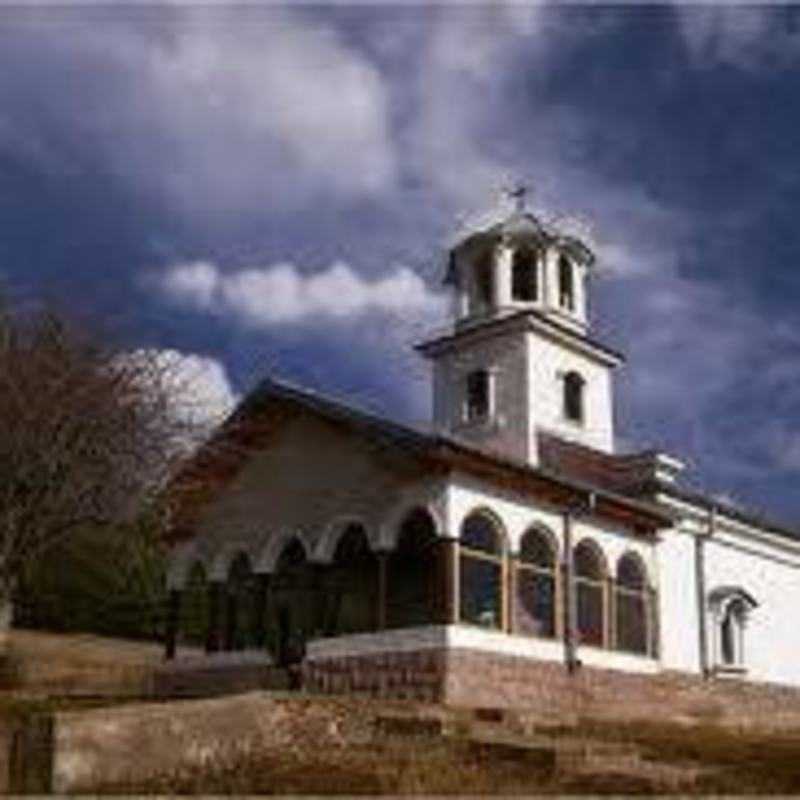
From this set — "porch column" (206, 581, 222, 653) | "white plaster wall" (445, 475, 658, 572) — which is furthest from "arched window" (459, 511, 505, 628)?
"porch column" (206, 581, 222, 653)

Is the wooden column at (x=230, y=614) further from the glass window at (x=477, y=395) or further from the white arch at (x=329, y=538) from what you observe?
the glass window at (x=477, y=395)

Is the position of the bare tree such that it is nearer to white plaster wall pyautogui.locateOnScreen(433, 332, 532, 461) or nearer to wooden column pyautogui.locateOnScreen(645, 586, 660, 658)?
white plaster wall pyautogui.locateOnScreen(433, 332, 532, 461)

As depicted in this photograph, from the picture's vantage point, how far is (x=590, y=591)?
33750mm

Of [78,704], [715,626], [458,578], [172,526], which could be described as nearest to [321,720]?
[78,704]

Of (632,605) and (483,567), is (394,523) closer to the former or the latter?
(483,567)

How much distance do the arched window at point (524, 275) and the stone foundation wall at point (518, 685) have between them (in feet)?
39.3

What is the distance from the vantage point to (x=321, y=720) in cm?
2234

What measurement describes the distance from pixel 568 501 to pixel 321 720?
39.4 ft

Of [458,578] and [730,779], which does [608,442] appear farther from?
[730,779]

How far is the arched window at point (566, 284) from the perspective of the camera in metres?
43.2

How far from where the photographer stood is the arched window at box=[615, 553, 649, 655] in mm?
34656

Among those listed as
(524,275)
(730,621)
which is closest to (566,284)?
(524,275)

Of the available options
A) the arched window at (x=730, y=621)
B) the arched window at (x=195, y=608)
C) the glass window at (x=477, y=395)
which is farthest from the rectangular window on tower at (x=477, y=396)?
the arched window at (x=195, y=608)

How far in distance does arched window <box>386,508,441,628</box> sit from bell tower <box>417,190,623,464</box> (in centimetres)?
725
